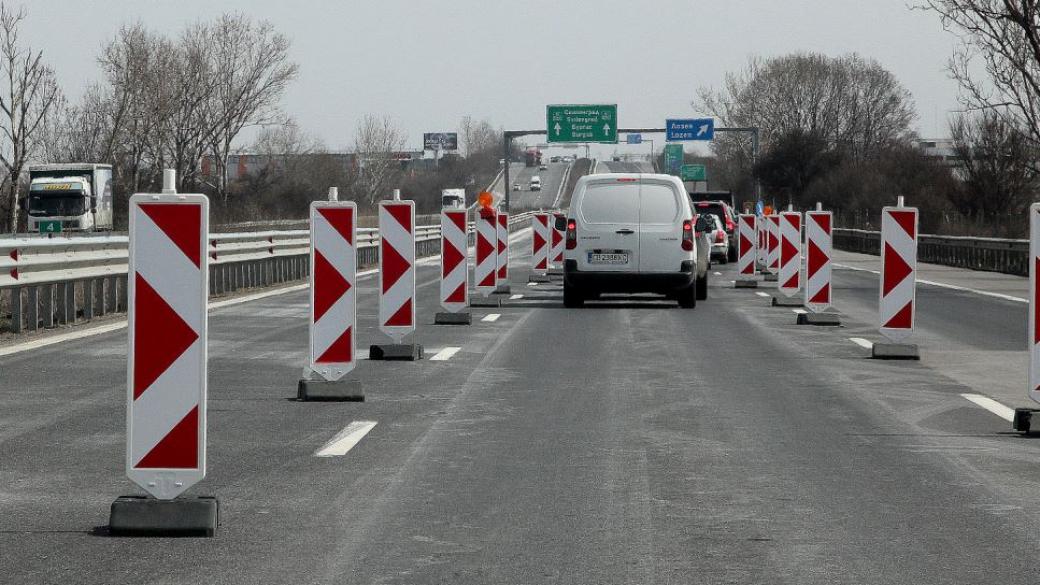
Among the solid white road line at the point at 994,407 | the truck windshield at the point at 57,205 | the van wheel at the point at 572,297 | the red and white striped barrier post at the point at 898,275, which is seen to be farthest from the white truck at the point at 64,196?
the solid white road line at the point at 994,407

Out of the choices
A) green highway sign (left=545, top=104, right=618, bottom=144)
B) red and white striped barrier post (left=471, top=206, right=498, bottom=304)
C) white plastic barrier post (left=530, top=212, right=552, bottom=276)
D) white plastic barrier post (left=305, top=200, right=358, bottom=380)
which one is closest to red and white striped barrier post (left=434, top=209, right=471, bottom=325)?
red and white striped barrier post (left=471, top=206, right=498, bottom=304)

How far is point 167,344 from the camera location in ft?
21.4

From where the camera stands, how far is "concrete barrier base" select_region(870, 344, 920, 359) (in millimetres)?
14539

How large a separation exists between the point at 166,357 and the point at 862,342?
1094cm

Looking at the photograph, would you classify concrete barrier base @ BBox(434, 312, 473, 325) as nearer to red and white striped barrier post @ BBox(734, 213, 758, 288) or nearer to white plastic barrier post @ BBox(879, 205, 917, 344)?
white plastic barrier post @ BBox(879, 205, 917, 344)

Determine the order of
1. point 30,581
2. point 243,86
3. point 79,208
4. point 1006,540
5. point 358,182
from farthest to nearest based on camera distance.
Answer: point 358,182 < point 243,86 < point 79,208 < point 1006,540 < point 30,581

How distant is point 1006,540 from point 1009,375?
7.11m

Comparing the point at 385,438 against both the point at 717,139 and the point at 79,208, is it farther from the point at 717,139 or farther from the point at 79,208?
the point at 717,139

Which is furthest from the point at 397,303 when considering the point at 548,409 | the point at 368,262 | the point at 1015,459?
the point at 368,262

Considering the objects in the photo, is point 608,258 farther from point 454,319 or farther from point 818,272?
point 454,319

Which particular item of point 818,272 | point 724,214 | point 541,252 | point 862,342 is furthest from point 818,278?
point 724,214

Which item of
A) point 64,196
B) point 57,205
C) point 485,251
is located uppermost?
point 64,196

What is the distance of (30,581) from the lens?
555 centimetres

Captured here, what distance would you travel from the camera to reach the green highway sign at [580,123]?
75688 millimetres
